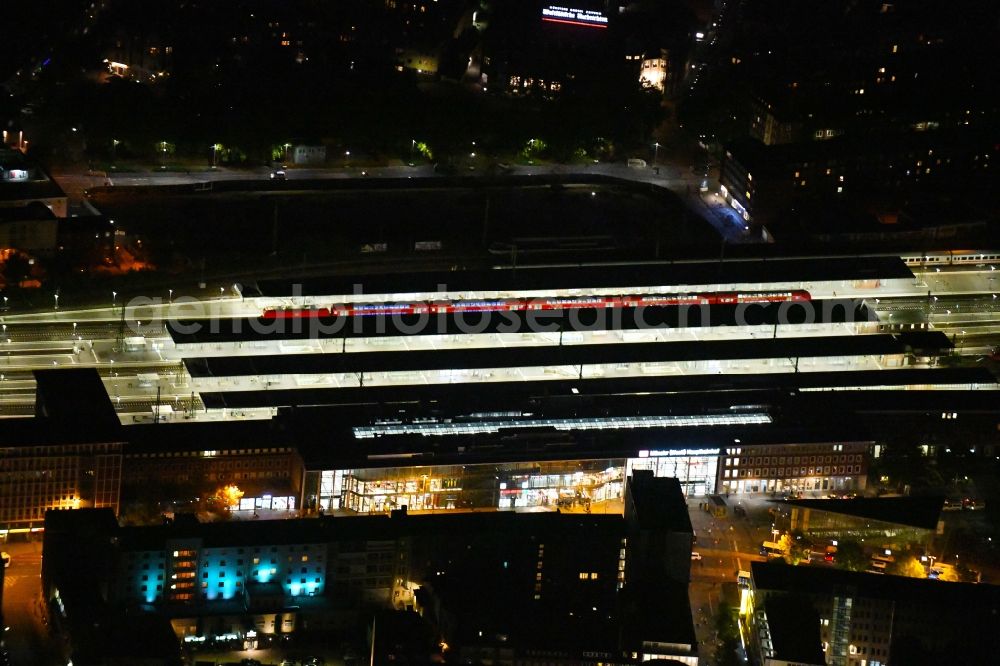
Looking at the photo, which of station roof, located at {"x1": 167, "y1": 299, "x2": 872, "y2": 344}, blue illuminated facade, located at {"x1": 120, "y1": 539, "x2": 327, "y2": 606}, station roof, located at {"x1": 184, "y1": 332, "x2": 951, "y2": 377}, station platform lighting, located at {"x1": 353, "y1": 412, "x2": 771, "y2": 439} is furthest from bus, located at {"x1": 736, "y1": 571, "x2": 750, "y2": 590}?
station roof, located at {"x1": 167, "y1": 299, "x2": 872, "y2": 344}

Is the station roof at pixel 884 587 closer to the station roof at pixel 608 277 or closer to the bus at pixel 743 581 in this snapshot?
the bus at pixel 743 581

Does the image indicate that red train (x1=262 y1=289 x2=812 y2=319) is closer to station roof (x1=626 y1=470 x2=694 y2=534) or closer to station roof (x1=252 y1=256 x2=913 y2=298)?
station roof (x1=252 y1=256 x2=913 y2=298)

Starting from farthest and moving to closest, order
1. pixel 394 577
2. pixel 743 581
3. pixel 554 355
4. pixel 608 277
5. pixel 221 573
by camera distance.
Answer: pixel 608 277
pixel 554 355
pixel 743 581
pixel 394 577
pixel 221 573

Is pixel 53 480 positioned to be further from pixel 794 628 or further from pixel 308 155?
pixel 308 155

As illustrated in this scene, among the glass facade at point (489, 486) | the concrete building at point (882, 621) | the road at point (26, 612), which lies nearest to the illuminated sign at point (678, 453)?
the glass facade at point (489, 486)

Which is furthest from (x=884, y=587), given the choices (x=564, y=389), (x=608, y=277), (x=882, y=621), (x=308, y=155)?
(x=308, y=155)

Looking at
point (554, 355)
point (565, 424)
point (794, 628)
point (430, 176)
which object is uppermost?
point (430, 176)
